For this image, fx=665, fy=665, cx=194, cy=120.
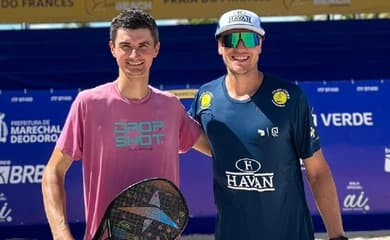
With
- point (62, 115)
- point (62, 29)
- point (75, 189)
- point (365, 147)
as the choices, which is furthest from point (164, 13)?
point (365, 147)

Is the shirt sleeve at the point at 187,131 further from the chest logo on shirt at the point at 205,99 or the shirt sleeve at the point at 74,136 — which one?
the shirt sleeve at the point at 74,136

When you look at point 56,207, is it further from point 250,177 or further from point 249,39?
point 249,39

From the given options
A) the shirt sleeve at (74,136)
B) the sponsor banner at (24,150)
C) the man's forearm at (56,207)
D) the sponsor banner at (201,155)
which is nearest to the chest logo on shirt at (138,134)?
the shirt sleeve at (74,136)

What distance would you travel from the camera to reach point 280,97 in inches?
107

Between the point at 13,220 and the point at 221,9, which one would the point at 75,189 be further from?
the point at 221,9

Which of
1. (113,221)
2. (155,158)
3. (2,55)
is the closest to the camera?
(113,221)

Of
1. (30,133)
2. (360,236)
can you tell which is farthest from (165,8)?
(360,236)

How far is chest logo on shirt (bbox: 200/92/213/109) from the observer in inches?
112

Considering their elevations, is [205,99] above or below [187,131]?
above

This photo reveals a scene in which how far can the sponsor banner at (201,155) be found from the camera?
6758 millimetres

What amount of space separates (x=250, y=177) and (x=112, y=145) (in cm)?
59

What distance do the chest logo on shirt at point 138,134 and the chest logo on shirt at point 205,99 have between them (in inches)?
12.7

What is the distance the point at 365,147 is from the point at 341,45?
1.09 meters

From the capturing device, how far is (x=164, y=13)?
23.3ft
